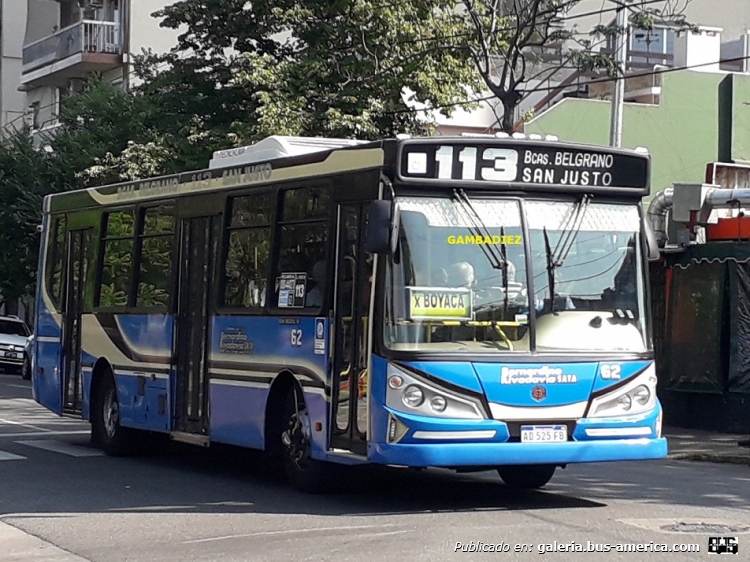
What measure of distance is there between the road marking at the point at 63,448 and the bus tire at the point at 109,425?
0.16 meters

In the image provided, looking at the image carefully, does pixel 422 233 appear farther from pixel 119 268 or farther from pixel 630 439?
pixel 119 268

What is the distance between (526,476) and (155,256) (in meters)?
4.98

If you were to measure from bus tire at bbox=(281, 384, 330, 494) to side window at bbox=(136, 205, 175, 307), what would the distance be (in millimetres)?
2819

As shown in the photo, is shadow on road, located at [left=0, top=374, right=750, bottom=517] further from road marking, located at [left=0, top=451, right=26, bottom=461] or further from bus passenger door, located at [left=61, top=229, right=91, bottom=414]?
bus passenger door, located at [left=61, top=229, right=91, bottom=414]

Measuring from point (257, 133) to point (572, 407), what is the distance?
16103mm

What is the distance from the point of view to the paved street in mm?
9078

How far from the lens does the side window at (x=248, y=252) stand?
12.4m

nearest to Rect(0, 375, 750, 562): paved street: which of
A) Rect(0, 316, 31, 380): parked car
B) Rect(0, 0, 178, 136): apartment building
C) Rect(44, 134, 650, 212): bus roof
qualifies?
Rect(44, 134, 650, 212): bus roof

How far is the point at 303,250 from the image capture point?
11742 millimetres

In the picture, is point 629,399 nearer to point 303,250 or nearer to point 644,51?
point 303,250

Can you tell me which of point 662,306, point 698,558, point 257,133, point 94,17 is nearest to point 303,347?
point 698,558

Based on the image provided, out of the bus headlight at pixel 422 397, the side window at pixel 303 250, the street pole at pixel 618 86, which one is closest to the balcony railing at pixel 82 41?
the street pole at pixel 618 86

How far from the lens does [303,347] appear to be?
11469 mm

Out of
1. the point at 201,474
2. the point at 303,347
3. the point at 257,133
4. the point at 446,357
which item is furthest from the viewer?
the point at 257,133
